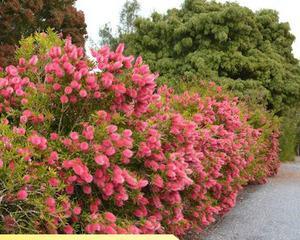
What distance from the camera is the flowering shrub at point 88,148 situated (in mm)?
4602

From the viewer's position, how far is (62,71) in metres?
5.46

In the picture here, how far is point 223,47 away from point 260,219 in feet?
68.7

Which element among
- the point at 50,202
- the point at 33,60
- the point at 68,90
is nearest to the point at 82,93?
the point at 68,90

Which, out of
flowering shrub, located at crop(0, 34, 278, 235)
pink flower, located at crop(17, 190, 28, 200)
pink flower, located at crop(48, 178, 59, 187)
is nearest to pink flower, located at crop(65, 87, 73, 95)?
flowering shrub, located at crop(0, 34, 278, 235)

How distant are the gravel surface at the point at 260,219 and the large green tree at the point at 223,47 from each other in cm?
1470

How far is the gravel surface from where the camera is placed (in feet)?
30.8

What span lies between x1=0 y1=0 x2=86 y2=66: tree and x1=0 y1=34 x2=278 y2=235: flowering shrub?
22616 mm

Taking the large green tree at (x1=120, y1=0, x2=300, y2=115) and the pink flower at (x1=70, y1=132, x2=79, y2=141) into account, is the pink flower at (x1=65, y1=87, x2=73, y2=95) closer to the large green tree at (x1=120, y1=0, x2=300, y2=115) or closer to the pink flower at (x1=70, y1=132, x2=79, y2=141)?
the pink flower at (x1=70, y1=132, x2=79, y2=141)

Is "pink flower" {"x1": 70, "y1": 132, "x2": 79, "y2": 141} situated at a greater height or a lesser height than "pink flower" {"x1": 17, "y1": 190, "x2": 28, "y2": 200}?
greater

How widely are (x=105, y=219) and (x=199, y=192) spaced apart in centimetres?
288

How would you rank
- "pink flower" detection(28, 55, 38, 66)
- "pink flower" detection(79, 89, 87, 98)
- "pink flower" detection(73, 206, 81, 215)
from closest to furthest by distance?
"pink flower" detection(73, 206, 81, 215)
"pink flower" detection(79, 89, 87, 98)
"pink flower" detection(28, 55, 38, 66)

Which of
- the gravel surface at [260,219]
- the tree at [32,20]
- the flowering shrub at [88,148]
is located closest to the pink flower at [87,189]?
the flowering shrub at [88,148]

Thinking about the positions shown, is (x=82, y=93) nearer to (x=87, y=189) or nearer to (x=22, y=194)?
(x=87, y=189)

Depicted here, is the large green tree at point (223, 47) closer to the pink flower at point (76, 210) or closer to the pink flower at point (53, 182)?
the pink flower at point (76, 210)
